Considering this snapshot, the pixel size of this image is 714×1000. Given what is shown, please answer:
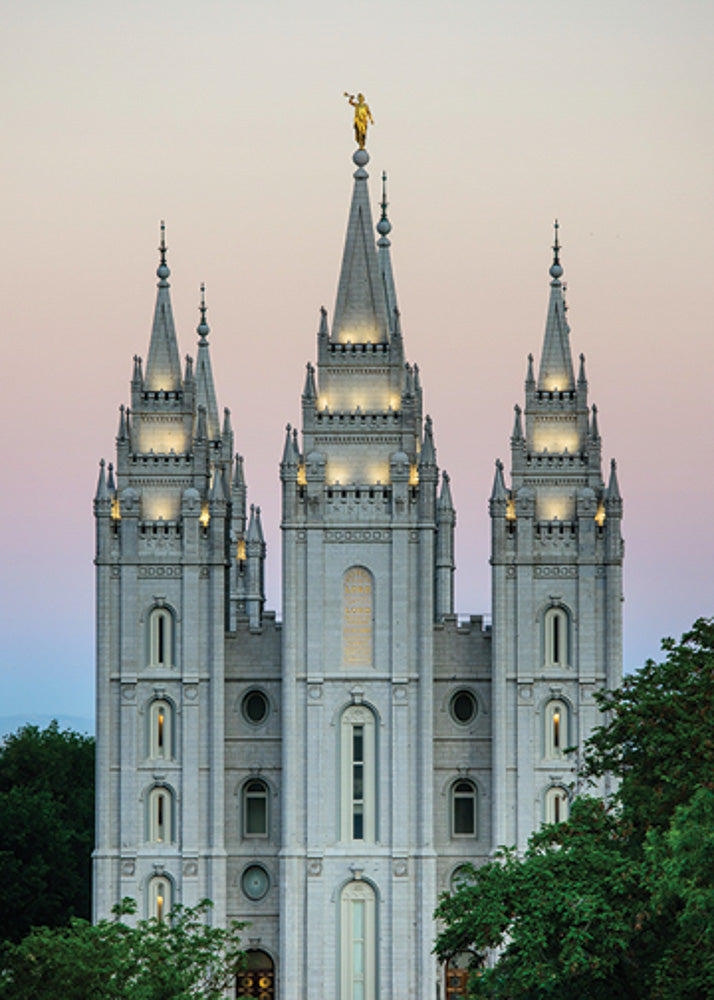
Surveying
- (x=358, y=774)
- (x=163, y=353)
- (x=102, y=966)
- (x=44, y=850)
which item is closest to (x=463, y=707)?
(x=358, y=774)

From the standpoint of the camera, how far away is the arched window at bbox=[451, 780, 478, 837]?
3356 inches

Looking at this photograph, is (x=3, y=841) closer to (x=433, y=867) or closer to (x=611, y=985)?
(x=433, y=867)

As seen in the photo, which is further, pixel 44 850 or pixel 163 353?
pixel 44 850

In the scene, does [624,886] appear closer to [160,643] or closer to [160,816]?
[160,816]

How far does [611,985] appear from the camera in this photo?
57625mm

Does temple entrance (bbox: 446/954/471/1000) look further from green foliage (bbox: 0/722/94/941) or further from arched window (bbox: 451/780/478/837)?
green foliage (bbox: 0/722/94/941)

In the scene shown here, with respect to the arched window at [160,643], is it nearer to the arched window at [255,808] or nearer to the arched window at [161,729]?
the arched window at [161,729]

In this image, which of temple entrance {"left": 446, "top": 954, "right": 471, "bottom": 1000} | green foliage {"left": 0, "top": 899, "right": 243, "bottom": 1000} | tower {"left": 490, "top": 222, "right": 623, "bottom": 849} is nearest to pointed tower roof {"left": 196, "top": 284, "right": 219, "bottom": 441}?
tower {"left": 490, "top": 222, "right": 623, "bottom": 849}

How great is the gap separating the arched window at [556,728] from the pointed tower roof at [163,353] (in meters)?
18.8

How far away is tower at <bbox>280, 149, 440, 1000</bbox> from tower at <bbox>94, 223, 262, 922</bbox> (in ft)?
9.39

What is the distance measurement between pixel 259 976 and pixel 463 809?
9.56m

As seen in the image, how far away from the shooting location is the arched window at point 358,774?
83.9 metres

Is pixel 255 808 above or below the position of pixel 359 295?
below

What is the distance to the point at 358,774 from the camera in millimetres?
84250
